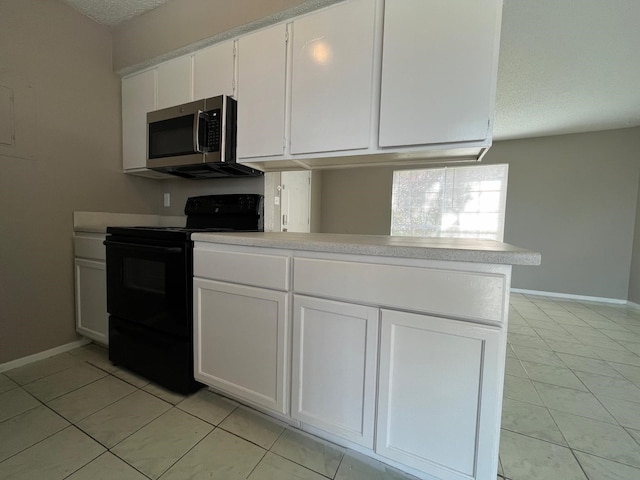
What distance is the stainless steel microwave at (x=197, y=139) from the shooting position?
172 centimetres

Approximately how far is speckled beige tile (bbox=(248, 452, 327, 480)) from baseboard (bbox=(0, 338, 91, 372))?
1895 millimetres

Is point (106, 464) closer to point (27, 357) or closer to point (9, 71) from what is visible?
point (27, 357)

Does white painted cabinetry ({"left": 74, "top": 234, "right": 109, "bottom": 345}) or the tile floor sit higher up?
white painted cabinetry ({"left": 74, "top": 234, "right": 109, "bottom": 345})

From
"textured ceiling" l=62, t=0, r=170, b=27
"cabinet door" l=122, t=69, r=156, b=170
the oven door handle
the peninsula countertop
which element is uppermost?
"textured ceiling" l=62, t=0, r=170, b=27

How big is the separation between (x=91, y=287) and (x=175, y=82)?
5.32 feet

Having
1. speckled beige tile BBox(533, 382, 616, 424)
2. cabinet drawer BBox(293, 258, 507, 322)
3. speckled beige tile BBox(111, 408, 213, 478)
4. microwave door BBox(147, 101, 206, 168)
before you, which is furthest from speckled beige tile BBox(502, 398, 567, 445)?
microwave door BBox(147, 101, 206, 168)

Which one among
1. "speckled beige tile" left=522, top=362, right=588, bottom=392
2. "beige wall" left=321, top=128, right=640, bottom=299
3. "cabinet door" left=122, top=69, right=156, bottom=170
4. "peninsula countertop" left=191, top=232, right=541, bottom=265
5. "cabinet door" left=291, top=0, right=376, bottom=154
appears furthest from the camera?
"beige wall" left=321, top=128, right=640, bottom=299

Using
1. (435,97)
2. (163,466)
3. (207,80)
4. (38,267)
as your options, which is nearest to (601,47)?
(435,97)

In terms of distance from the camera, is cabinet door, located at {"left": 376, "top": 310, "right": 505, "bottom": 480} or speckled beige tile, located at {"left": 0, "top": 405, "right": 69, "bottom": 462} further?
speckled beige tile, located at {"left": 0, "top": 405, "right": 69, "bottom": 462}

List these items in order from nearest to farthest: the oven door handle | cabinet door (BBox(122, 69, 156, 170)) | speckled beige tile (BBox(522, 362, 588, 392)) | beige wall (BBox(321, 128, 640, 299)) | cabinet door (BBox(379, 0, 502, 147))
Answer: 1. cabinet door (BBox(379, 0, 502, 147))
2. the oven door handle
3. speckled beige tile (BBox(522, 362, 588, 392))
4. cabinet door (BBox(122, 69, 156, 170))
5. beige wall (BBox(321, 128, 640, 299))

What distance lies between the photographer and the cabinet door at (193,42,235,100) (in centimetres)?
174

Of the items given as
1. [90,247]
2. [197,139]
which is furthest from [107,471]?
[197,139]

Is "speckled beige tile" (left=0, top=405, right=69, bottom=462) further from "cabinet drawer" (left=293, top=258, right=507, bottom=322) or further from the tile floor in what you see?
"cabinet drawer" (left=293, top=258, right=507, bottom=322)

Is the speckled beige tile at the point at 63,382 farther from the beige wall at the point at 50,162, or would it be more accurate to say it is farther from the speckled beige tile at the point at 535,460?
the speckled beige tile at the point at 535,460
